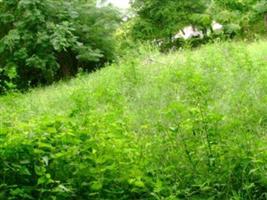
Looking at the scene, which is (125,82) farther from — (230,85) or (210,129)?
(210,129)

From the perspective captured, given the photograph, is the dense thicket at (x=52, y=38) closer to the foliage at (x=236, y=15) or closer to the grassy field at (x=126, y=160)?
the foliage at (x=236, y=15)

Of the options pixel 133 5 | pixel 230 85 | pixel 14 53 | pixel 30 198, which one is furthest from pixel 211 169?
pixel 133 5

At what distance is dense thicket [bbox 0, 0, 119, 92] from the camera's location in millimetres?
11109

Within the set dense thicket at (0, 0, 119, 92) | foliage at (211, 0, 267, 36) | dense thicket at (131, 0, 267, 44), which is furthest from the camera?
dense thicket at (131, 0, 267, 44)

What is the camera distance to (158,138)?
13.2 ft

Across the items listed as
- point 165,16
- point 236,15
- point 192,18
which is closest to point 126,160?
point 192,18

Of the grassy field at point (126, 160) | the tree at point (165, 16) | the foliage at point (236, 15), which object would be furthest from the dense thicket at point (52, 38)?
the grassy field at point (126, 160)

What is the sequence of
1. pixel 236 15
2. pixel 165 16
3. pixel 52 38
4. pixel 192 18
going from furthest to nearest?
pixel 165 16, pixel 192 18, pixel 236 15, pixel 52 38

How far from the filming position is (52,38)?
433 inches

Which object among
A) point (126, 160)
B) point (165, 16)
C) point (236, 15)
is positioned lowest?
point (126, 160)

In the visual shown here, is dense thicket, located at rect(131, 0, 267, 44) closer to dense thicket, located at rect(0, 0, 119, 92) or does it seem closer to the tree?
the tree

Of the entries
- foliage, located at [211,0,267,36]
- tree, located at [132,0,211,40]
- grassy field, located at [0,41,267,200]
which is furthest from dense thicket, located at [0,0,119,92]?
grassy field, located at [0,41,267,200]

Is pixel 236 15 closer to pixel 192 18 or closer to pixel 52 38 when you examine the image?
pixel 192 18

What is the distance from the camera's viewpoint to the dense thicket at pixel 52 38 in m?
11.1
